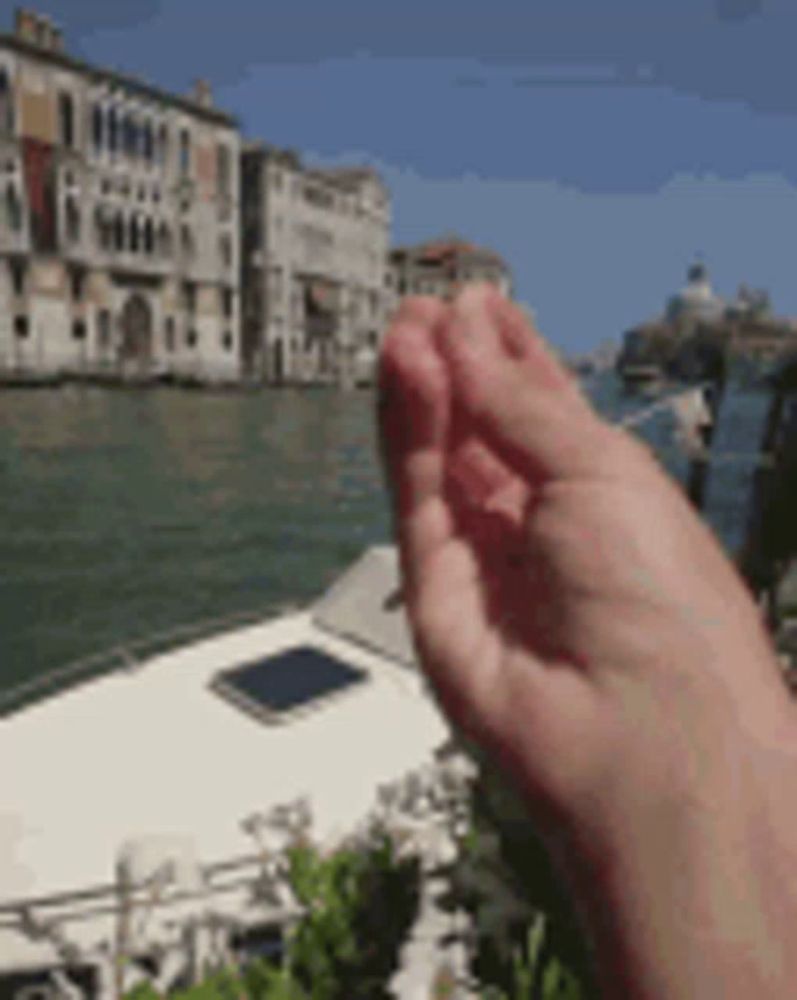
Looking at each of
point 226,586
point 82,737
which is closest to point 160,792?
point 82,737

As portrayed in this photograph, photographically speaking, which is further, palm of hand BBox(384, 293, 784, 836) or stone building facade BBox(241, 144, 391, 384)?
stone building facade BBox(241, 144, 391, 384)

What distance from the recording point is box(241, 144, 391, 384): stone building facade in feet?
158

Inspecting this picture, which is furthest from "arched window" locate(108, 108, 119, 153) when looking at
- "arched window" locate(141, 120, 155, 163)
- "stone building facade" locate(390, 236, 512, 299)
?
"stone building facade" locate(390, 236, 512, 299)

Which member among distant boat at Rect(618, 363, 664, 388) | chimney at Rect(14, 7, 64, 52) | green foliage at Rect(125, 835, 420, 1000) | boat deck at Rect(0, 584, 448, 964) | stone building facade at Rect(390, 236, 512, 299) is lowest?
boat deck at Rect(0, 584, 448, 964)

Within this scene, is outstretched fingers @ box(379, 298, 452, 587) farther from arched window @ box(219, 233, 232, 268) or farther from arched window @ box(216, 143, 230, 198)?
arched window @ box(216, 143, 230, 198)

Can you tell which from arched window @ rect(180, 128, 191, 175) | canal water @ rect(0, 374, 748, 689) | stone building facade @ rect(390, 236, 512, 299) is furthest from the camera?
stone building facade @ rect(390, 236, 512, 299)

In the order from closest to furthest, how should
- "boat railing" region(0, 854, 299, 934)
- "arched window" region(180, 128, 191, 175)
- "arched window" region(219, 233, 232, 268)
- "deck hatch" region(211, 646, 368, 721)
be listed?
1. "boat railing" region(0, 854, 299, 934)
2. "deck hatch" region(211, 646, 368, 721)
3. "arched window" region(180, 128, 191, 175)
4. "arched window" region(219, 233, 232, 268)

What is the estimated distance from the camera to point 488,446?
0.79m

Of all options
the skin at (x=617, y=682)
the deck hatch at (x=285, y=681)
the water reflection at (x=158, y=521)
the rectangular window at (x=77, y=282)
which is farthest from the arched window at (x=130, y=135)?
the skin at (x=617, y=682)

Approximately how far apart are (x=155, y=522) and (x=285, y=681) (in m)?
10.9

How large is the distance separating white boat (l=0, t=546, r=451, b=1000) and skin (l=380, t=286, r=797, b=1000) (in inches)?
65.9

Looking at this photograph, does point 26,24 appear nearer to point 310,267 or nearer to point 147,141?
point 147,141

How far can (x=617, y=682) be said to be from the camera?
2.02ft

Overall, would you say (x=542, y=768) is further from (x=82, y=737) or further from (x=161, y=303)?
(x=161, y=303)
